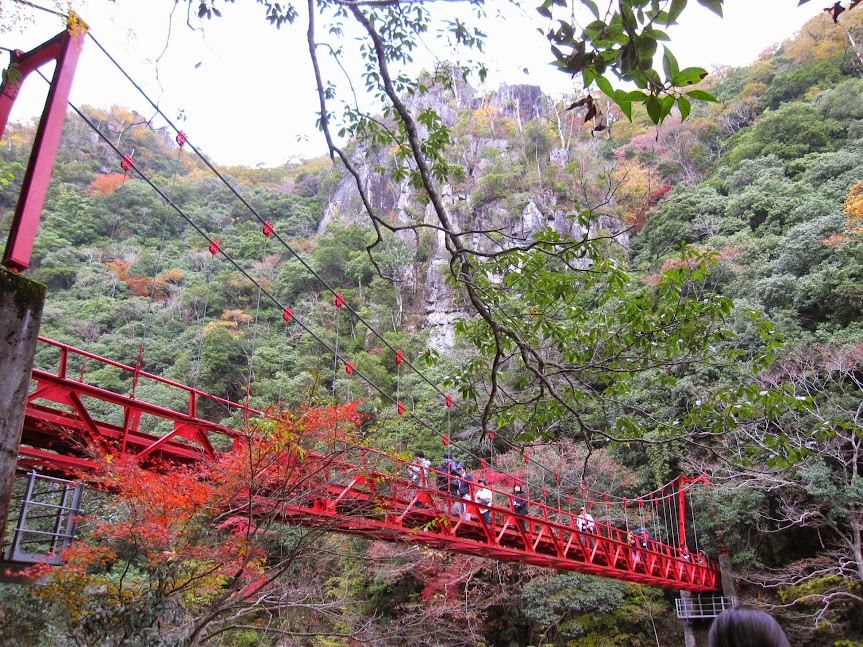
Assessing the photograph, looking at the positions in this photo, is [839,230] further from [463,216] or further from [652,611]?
[463,216]

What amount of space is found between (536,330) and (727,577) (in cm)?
829

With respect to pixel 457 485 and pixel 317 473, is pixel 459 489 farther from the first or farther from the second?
Result: pixel 317 473

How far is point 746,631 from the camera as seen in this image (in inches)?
34.3

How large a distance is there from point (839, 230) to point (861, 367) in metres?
3.42

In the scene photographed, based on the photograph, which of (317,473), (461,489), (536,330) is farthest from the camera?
(461,489)

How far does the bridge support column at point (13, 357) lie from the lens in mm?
1245

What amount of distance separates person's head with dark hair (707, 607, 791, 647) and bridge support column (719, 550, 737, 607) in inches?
389

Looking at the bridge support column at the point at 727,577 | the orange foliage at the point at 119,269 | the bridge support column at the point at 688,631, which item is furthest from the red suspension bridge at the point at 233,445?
the orange foliage at the point at 119,269

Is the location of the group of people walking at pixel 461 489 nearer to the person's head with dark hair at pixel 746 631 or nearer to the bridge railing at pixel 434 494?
the bridge railing at pixel 434 494

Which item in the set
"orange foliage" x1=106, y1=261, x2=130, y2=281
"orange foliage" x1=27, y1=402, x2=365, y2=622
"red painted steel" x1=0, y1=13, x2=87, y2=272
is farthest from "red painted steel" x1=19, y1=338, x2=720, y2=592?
"orange foliage" x1=106, y1=261, x2=130, y2=281

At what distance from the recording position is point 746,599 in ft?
29.9

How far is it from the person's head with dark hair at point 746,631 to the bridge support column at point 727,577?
988cm

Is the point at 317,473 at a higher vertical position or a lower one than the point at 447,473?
lower

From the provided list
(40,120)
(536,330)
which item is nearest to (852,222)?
(536,330)
